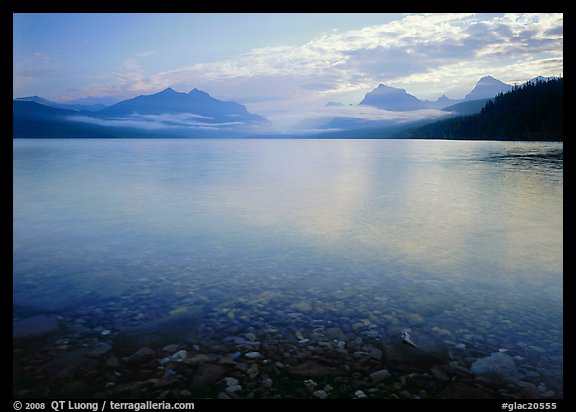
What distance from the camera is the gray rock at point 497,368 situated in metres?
7.08

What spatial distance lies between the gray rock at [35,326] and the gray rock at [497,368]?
871cm

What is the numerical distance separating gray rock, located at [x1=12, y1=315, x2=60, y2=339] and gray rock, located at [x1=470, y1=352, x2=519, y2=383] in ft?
28.6

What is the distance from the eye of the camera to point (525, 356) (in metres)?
7.79

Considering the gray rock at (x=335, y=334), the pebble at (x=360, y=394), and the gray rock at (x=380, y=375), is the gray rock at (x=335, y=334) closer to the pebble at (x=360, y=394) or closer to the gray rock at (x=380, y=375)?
the gray rock at (x=380, y=375)

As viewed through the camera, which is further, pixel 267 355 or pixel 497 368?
pixel 267 355

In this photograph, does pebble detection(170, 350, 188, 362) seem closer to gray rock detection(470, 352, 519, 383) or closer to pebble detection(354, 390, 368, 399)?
pebble detection(354, 390, 368, 399)

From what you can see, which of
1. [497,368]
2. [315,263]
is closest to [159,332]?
[315,263]

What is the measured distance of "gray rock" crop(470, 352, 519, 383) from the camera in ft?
23.2

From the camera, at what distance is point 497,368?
7344 millimetres

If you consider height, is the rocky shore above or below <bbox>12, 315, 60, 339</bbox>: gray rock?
below

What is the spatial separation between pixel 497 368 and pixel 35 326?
9.62 m

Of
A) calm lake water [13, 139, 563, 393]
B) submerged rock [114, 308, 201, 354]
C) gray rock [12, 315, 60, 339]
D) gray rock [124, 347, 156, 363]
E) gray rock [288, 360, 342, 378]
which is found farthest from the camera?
calm lake water [13, 139, 563, 393]

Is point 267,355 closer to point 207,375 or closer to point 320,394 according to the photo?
point 207,375

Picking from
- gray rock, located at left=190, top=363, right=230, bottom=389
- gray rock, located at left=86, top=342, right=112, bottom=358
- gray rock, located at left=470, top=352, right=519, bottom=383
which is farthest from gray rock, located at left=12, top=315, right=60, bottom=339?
gray rock, located at left=470, top=352, right=519, bottom=383
